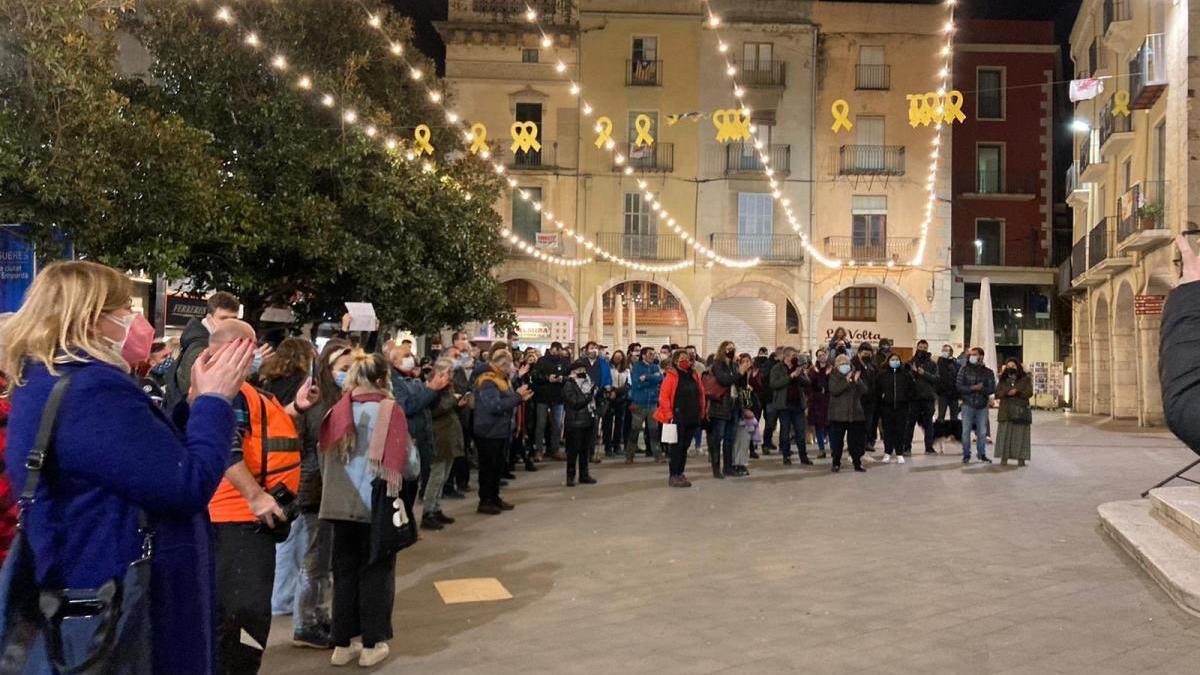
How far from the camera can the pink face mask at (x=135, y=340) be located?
2652 millimetres

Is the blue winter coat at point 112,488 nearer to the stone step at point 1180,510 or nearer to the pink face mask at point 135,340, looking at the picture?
the pink face mask at point 135,340

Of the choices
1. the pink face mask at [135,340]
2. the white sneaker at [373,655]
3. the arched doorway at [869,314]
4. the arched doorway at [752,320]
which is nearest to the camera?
the pink face mask at [135,340]

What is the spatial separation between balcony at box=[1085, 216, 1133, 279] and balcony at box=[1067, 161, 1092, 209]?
2.81 m

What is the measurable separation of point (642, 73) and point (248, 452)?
99.3ft

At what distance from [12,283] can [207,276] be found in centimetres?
401

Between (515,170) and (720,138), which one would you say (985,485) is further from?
(515,170)

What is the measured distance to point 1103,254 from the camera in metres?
26.7

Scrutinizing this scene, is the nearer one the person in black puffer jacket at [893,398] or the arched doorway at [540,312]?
the person in black puffer jacket at [893,398]

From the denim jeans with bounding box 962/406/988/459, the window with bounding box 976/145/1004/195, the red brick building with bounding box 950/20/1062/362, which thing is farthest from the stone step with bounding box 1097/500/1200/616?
the window with bounding box 976/145/1004/195

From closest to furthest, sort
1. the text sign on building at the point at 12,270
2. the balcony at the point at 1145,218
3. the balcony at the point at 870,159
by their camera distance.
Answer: the text sign on building at the point at 12,270, the balcony at the point at 1145,218, the balcony at the point at 870,159

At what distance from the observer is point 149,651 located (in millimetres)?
2420

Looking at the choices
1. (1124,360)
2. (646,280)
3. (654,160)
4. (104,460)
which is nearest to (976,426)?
(1124,360)

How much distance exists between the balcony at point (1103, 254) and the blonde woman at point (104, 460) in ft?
86.9

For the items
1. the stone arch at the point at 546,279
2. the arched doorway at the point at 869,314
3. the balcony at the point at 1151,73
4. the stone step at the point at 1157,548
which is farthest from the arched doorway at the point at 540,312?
the stone step at the point at 1157,548
